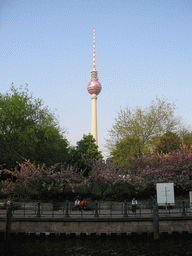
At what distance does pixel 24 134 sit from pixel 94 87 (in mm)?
101366

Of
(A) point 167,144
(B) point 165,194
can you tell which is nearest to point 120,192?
(B) point 165,194

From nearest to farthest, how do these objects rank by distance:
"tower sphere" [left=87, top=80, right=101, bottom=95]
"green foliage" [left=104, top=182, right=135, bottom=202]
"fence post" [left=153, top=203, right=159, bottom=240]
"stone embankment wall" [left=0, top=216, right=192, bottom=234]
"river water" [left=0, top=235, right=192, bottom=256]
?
1. "river water" [left=0, top=235, right=192, bottom=256]
2. "fence post" [left=153, top=203, right=159, bottom=240]
3. "stone embankment wall" [left=0, top=216, right=192, bottom=234]
4. "green foliage" [left=104, top=182, right=135, bottom=202]
5. "tower sphere" [left=87, top=80, right=101, bottom=95]

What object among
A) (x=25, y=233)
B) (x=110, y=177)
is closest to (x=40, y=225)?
(x=25, y=233)

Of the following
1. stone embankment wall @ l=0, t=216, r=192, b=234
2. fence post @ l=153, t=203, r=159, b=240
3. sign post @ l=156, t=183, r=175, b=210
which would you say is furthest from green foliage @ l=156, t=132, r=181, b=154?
fence post @ l=153, t=203, r=159, b=240

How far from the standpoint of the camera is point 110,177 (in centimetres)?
3088

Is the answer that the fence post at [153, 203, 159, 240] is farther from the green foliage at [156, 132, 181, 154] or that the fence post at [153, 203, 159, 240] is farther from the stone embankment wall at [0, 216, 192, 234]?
the green foliage at [156, 132, 181, 154]

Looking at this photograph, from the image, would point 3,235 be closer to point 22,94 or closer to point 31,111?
point 31,111

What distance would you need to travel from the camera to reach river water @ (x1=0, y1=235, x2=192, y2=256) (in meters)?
17.2

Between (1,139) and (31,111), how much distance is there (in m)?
6.07

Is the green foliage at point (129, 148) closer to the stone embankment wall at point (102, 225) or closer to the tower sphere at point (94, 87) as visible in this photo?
the stone embankment wall at point (102, 225)

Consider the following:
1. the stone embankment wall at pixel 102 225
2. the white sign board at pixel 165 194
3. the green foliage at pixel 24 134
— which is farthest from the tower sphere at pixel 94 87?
the stone embankment wall at pixel 102 225

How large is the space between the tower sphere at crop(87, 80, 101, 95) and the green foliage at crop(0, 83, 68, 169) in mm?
95139

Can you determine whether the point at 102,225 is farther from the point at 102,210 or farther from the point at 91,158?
the point at 91,158

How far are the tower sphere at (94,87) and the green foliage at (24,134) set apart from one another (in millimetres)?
95139
